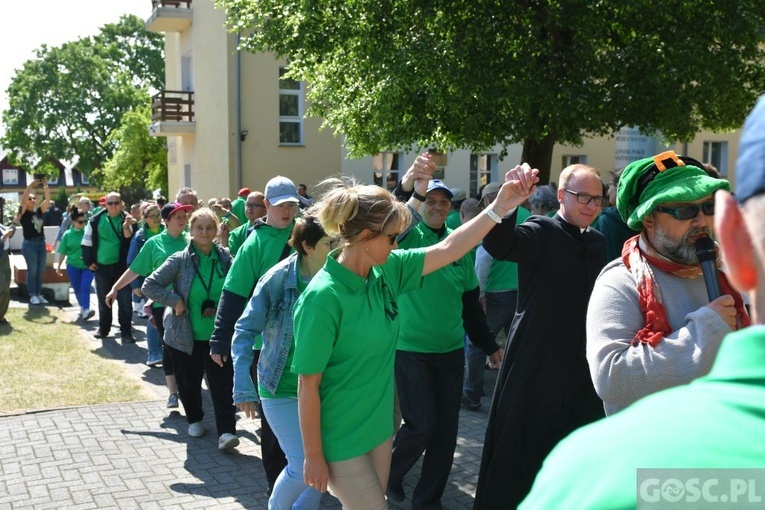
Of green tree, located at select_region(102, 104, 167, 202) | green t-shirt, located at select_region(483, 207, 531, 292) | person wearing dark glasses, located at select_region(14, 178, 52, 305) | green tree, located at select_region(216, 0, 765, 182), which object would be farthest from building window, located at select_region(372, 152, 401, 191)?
green t-shirt, located at select_region(483, 207, 531, 292)

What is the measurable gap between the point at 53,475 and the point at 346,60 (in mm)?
8627

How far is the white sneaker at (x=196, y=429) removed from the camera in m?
7.24

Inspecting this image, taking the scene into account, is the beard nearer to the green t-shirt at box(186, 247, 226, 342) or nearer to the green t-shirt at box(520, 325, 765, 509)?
the green t-shirt at box(520, 325, 765, 509)

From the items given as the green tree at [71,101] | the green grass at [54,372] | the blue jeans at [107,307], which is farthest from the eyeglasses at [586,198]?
the green tree at [71,101]

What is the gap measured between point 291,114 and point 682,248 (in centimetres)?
2367

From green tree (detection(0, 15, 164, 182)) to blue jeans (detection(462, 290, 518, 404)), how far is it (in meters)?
50.7

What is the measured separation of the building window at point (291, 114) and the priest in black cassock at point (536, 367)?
2216 cm

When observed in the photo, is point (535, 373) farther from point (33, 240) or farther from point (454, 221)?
point (33, 240)

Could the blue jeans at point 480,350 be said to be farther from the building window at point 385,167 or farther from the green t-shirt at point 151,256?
the building window at point 385,167

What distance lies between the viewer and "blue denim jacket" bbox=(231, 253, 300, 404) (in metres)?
4.48

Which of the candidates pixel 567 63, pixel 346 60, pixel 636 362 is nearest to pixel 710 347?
pixel 636 362

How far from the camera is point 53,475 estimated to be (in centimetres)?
620

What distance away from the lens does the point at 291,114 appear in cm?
2598

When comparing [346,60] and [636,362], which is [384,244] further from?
[346,60]
